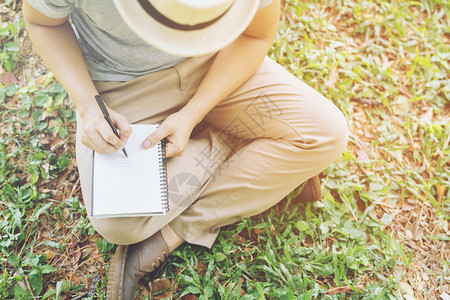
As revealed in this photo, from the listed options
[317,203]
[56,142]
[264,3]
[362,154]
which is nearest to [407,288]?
[317,203]

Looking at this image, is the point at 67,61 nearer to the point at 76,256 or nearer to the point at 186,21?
the point at 186,21

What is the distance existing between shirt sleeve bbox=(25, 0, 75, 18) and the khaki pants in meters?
0.45

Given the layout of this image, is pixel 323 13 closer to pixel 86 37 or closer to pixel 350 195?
pixel 350 195

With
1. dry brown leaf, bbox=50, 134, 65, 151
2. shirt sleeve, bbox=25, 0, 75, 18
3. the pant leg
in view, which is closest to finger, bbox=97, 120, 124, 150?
shirt sleeve, bbox=25, 0, 75, 18

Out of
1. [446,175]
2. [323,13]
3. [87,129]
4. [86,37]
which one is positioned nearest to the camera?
[87,129]

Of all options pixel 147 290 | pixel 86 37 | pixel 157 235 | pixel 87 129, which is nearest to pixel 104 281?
pixel 147 290

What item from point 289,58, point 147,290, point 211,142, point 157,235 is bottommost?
point 147,290

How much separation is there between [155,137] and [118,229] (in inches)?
20.2

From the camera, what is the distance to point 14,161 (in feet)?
8.03

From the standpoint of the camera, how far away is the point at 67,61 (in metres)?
1.83

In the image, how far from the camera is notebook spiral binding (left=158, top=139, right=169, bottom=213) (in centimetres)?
182

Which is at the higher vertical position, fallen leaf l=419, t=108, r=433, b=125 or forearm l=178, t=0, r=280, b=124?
forearm l=178, t=0, r=280, b=124

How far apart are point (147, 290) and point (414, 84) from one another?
257cm

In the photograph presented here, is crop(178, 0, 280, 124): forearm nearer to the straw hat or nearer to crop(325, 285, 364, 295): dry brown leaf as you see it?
the straw hat
